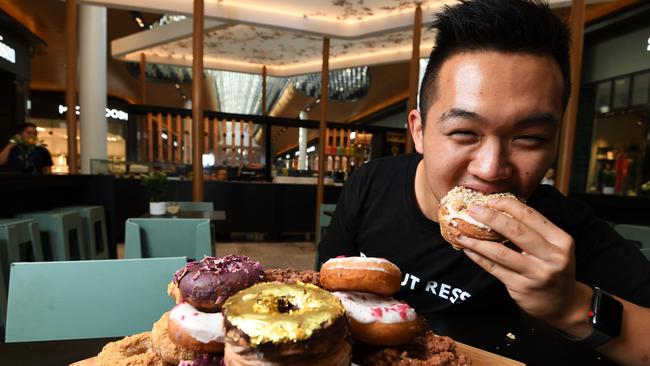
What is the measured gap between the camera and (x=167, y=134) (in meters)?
8.63

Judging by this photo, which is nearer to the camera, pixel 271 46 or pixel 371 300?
pixel 371 300

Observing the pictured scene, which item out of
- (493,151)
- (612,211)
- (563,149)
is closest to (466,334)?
(493,151)

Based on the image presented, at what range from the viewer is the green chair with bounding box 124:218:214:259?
2.47 m

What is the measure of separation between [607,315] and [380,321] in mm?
619

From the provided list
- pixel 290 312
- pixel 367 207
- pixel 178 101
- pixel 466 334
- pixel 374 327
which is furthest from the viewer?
pixel 178 101

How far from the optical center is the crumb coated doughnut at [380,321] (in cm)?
58

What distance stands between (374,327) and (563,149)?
177 inches

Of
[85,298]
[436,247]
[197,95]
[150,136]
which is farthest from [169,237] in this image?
[150,136]

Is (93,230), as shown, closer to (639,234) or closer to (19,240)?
(19,240)

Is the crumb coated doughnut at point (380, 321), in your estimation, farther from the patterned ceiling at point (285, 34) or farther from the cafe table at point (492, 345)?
the patterned ceiling at point (285, 34)

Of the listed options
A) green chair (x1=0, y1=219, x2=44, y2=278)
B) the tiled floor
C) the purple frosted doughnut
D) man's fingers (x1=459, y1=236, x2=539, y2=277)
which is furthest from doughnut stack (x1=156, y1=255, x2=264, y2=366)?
the tiled floor

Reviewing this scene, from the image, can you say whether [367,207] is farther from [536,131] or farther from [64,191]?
[64,191]

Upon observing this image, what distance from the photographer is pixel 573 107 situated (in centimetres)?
402

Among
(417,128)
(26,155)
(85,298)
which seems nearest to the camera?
(417,128)
